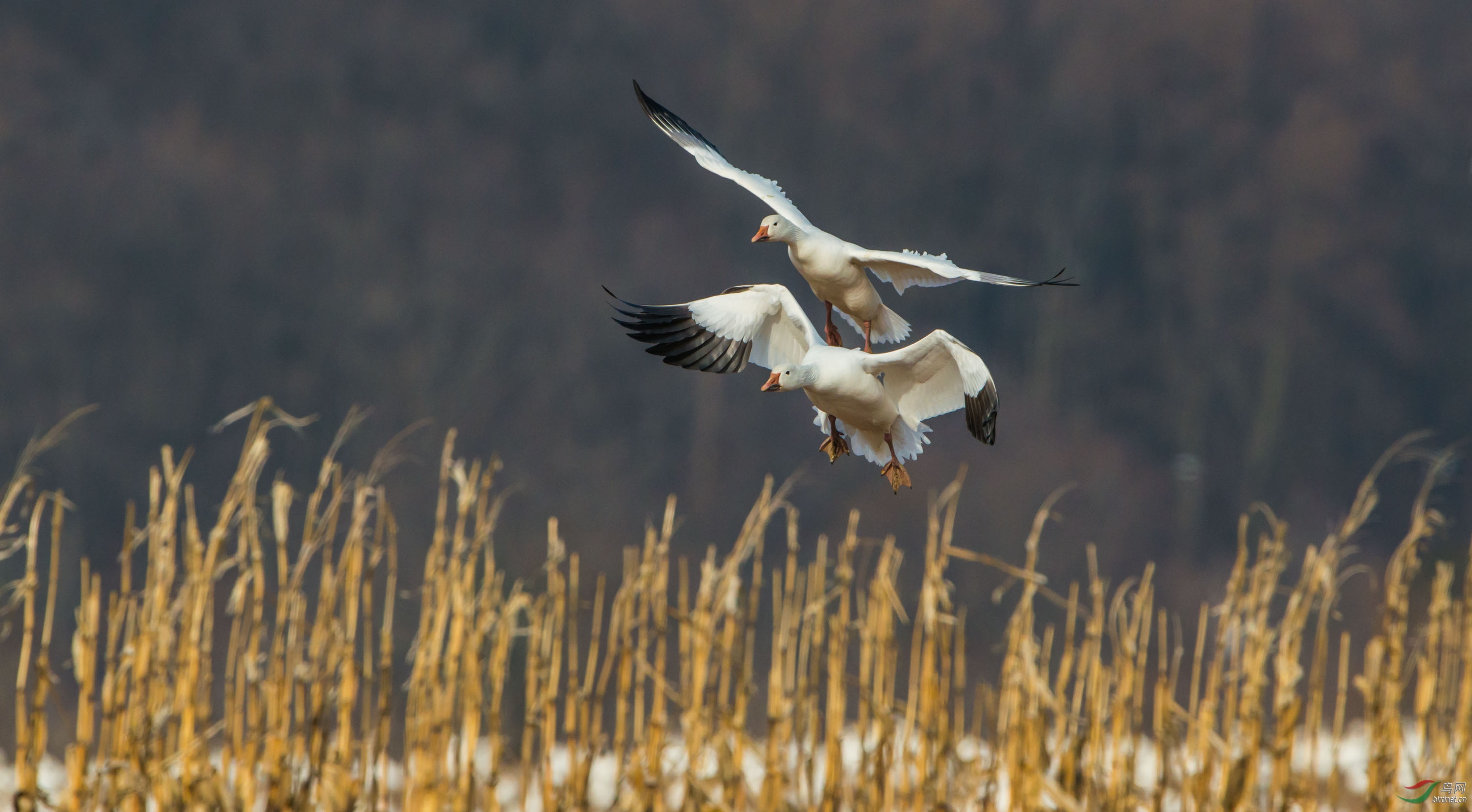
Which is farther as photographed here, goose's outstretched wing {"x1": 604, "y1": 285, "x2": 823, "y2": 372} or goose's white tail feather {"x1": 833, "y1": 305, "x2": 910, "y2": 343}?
goose's white tail feather {"x1": 833, "y1": 305, "x2": 910, "y2": 343}

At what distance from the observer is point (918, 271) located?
0.91 meters

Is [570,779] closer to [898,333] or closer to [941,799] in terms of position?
[941,799]

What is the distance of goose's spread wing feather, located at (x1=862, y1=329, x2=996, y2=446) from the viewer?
84 centimetres

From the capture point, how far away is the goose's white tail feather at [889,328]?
1042mm

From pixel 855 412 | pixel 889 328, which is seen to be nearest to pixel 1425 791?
pixel 889 328

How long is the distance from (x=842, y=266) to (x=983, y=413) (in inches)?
5.5

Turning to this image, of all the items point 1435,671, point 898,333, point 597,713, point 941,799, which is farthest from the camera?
point 1435,671

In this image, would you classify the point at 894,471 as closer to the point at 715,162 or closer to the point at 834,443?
the point at 834,443

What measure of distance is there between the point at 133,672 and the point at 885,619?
55.6 inches

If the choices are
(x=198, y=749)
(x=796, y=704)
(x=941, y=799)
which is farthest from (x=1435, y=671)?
(x=198, y=749)

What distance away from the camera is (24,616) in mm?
2156

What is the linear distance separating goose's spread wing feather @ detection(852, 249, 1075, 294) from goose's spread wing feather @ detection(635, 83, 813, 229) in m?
0.06

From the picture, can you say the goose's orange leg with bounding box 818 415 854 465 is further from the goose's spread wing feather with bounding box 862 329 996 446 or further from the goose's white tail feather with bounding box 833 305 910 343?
the goose's white tail feather with bounding box 833 305 910 343

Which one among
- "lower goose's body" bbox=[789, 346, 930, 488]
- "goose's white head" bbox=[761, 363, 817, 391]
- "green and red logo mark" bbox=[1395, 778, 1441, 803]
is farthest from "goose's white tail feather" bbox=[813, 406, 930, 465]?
"green and red logo mark" bbox=[1395, 778, 1441, 803]
